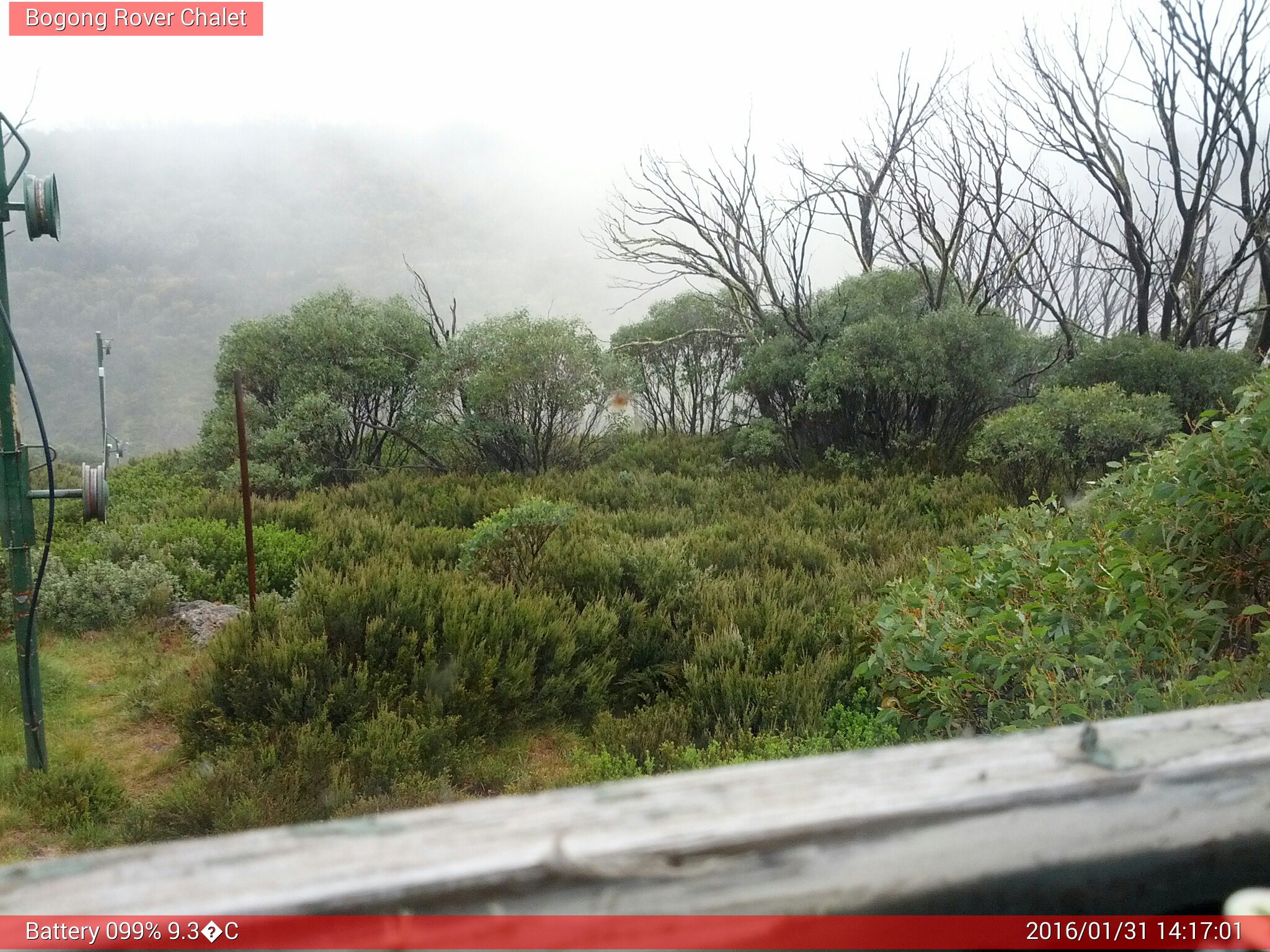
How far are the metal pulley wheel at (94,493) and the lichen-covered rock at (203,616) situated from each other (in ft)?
5.85

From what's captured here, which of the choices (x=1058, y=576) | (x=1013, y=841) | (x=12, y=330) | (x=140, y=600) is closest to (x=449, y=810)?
(x=1013, y=841)

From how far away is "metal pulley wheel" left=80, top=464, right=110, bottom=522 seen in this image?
407 cm

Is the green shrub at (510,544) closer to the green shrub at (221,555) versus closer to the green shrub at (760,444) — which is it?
the green shrub at (221,555)

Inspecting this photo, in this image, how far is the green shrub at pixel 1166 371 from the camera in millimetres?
9672

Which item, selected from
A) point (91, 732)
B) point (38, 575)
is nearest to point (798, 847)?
point (38, 575)

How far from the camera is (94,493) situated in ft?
13.5

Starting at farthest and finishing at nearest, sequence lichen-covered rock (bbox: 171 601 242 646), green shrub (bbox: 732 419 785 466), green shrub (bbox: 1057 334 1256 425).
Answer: green shrub (bbox: 732 419 785 466) < green shrub (bbox: 1057 334 1256 425) < lichen-covered rock (bbox: 171 601 242 646)

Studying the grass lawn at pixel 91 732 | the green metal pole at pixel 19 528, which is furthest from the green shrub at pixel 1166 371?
the green metal pole at pixel 19 528

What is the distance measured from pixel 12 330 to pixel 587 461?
9.03 metres

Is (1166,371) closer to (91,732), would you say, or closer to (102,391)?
(102,391)

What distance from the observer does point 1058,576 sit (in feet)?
11.1

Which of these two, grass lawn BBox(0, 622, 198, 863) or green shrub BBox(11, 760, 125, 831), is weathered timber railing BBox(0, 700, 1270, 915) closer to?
grass lawn BBox(0, 622, 198, 863)

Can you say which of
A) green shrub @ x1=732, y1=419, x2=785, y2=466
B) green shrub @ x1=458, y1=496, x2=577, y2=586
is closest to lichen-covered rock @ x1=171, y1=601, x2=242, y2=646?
green shrub @ x1=458, y1=496, x2=577, y2=586

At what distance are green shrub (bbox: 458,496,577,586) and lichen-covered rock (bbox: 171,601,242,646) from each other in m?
1.68
